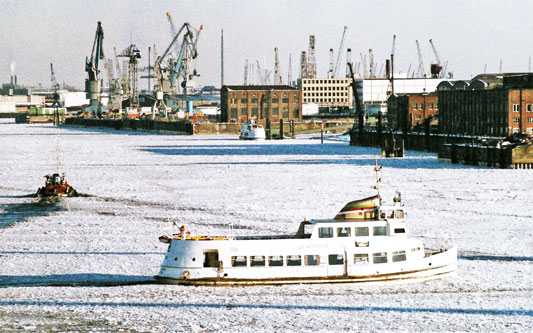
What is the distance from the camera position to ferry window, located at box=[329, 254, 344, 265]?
30.6 meters

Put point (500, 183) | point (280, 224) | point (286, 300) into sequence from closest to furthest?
point (286, 300) → point (280, 224) → point (500, 183)

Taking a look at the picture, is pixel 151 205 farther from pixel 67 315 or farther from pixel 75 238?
pixel 67 315

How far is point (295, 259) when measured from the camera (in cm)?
3056

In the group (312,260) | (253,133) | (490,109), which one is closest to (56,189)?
(312,260)

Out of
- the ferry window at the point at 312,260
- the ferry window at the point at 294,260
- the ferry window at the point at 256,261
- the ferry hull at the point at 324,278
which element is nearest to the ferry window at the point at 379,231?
the ferry hull at the point at 324,278

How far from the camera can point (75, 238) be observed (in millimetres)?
40562

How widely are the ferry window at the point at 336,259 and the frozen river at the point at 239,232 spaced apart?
0.94 metres

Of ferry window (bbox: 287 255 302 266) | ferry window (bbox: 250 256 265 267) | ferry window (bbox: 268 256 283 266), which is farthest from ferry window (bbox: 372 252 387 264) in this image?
ferry window (bbox: 250 256 265 267)

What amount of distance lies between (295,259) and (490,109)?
91.0m

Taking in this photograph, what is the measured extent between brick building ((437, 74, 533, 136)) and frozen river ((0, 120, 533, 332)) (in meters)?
32.6

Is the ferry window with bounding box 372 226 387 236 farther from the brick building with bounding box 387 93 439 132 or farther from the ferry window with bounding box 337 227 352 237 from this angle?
the brick building with bounding box 387 93 439 132

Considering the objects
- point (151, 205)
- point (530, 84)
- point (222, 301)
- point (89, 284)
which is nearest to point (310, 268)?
point (222, 301)

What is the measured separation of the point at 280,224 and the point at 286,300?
48.4 ft

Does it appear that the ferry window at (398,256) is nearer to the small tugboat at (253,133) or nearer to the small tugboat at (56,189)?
the small tugboat at (56,189)
